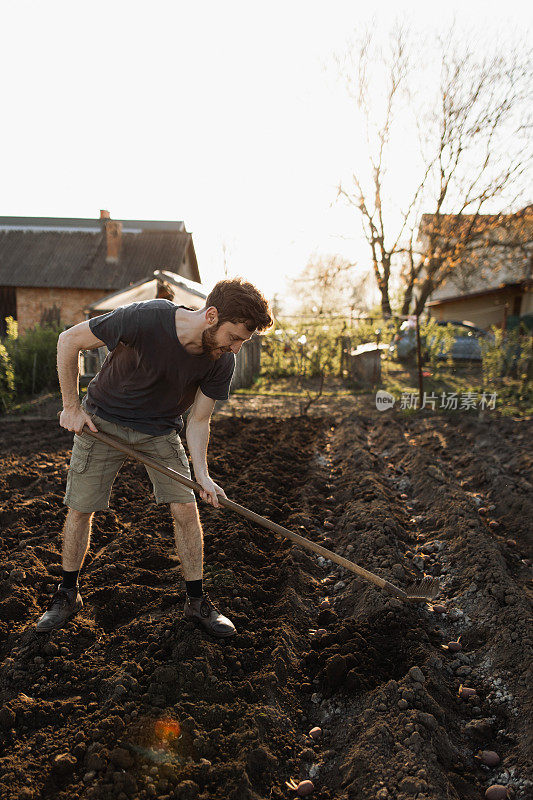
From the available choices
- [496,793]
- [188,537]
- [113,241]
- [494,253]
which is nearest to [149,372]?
[188,537]

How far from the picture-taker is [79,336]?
2.59 metres

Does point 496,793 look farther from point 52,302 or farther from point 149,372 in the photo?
point 52,302

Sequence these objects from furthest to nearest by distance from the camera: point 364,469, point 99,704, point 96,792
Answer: point 364,469 < point 99,704 < point 96,792

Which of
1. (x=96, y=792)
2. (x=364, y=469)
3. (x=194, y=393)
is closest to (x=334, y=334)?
(x=364, y=469)

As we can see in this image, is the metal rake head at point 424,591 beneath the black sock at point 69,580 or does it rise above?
beneath

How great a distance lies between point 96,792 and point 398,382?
41.7ft

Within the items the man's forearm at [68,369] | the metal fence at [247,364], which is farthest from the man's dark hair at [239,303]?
the metal fence at [247,364]

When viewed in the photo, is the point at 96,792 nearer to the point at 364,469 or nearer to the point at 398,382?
the point at 364,469

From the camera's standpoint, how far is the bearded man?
8.48 feet

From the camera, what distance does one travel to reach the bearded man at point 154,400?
2.58m

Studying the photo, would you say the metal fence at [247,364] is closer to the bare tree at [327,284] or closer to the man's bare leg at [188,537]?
the bare tree at [327,284]

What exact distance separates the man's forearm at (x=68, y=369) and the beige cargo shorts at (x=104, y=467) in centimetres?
21

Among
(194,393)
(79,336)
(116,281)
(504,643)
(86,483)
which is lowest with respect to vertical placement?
(504,643)

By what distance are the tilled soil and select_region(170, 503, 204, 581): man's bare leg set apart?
0.28m
